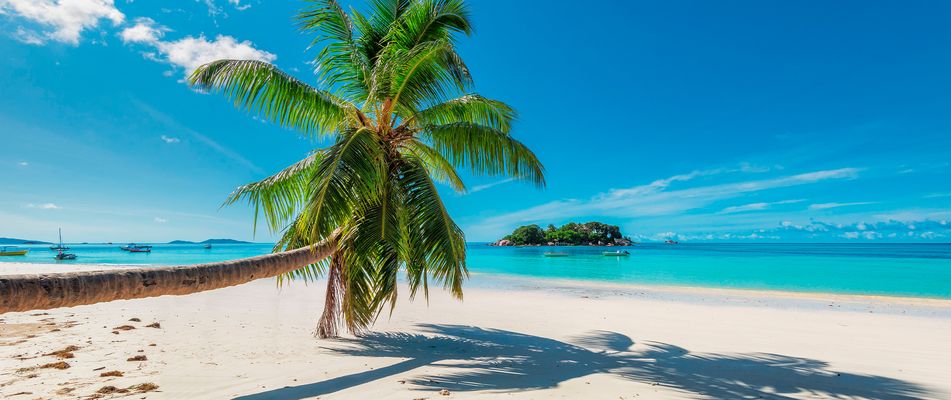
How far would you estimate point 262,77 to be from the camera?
582cm

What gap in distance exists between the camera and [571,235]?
9962cm

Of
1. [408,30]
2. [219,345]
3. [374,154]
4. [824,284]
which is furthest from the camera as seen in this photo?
[824,284]

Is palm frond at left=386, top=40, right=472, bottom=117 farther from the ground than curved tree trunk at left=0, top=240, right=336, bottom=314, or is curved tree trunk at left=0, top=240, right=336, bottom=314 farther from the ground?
palm frond at left=386, top=40, right=472, bottom=117

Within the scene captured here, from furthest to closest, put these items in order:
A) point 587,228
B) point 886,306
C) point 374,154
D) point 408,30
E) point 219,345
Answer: point 587,228 < point 886,306 < point 408,30 < point 219,345 < point 374,154

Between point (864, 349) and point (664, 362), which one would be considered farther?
point (864, 349)

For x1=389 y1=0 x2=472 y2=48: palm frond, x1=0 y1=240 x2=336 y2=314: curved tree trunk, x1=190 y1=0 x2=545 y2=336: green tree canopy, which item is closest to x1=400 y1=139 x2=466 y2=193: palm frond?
x1=190 y1=0 x2=545 y2=336: green tree canopy

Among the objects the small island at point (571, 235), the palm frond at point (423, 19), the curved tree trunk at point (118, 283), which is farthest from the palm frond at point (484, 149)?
→ the small island at point (571, 235)

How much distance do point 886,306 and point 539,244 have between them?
91772mm

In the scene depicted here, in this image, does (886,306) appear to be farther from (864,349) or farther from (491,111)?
(491,111)

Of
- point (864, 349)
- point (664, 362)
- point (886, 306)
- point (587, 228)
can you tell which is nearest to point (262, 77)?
point (664, 362)

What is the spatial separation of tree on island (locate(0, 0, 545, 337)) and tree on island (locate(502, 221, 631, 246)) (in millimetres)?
95418

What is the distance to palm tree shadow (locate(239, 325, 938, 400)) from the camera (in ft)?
14.8

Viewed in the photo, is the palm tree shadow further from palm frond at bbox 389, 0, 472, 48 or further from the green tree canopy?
palm frond at bbox 389, 0, 472, 48

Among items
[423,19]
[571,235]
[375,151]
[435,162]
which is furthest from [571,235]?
[375,151]
